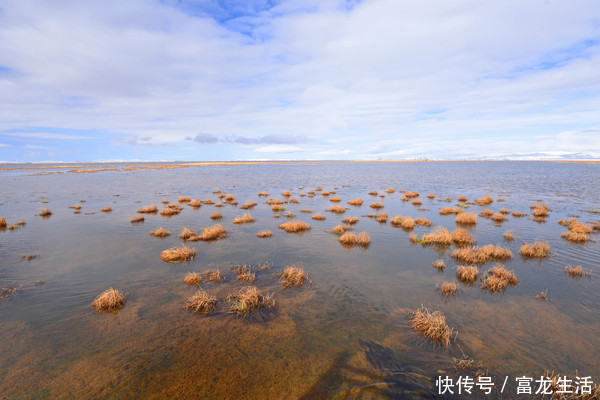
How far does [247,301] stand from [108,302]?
530 cm

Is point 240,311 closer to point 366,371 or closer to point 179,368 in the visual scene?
point 179,368

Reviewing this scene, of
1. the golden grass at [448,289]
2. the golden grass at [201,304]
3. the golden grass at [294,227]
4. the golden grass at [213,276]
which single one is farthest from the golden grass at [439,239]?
the golden grass at [201,304]

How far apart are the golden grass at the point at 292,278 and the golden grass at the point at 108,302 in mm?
6441

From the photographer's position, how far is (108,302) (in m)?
9.79

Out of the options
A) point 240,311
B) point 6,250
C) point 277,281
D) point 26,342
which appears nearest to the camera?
point 26,342

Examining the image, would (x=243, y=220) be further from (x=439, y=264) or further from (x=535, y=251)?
(x=535, y=251)

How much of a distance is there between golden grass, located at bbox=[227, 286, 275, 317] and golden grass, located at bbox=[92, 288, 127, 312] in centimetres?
416

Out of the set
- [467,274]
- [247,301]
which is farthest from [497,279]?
[247,301]

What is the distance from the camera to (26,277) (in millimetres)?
12383

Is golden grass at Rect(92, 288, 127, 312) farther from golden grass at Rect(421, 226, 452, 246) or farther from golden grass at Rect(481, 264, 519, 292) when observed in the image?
golden grass at Rect(421, 226, 452, 246)

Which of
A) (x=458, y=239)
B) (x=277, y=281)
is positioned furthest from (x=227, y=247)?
(x=458, y=239)

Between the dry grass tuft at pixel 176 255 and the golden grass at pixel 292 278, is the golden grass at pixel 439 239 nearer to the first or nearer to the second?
the golden grass at pixel 292 278

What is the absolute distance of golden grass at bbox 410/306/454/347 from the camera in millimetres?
7914

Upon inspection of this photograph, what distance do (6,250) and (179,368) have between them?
703 inches
